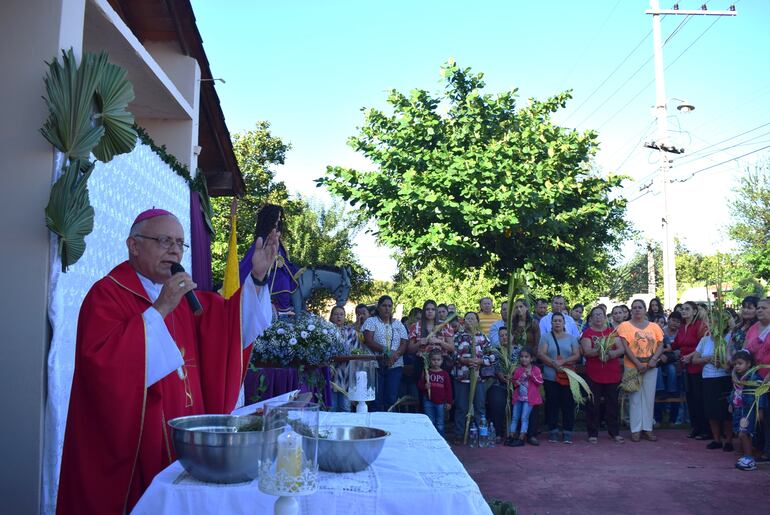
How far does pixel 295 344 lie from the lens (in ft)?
20.7

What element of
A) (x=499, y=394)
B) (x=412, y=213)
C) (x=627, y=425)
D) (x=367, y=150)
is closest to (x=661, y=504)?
(x=499, y=394)

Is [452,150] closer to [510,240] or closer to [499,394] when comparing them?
[510,240]

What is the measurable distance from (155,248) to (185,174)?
557cm

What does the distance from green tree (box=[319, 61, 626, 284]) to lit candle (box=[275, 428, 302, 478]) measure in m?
13.6

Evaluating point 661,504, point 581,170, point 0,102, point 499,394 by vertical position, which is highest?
point 581,170

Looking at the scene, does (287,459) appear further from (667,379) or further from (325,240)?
(325,240)

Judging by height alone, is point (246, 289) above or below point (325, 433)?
above

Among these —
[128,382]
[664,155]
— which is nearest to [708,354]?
[128,382]

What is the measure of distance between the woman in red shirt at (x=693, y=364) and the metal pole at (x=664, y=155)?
6608 millimetres

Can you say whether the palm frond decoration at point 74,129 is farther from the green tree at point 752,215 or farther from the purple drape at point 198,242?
the green tree at point 752,215

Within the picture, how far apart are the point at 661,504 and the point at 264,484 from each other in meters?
5.59

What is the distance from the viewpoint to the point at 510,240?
16.9m

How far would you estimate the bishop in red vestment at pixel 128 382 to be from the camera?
278cm

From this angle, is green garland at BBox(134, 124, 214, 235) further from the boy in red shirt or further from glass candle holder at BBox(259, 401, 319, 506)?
glass candle holder at BBox(259, 401, 319, 506)
